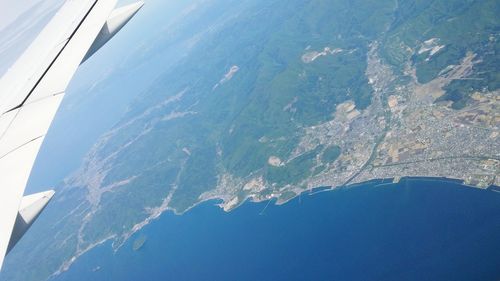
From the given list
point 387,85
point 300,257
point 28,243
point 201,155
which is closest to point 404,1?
point 387,85

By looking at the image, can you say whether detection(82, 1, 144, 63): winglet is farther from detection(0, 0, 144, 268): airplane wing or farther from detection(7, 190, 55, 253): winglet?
detection(7, 190, 55, 253): winglet

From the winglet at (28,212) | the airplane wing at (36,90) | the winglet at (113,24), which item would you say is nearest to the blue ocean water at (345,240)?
the winglet at (113,24)

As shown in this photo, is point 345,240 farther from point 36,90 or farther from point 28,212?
point 28,212

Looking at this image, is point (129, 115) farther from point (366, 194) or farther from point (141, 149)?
point (366, 194)

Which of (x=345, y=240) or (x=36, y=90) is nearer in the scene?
(x=36, y=90)

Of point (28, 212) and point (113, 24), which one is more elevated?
point (113, 24)

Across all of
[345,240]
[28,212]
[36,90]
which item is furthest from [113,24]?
[345,240]
